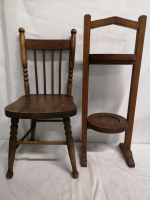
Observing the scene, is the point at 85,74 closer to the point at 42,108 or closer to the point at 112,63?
the point at 112,63

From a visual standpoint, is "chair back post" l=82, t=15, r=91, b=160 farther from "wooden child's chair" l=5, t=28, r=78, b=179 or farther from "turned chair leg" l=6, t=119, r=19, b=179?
"turned chair leg" l=6, t=119, r=19, b=179

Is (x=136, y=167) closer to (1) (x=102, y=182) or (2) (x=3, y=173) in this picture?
(1) (x=102, y=182)

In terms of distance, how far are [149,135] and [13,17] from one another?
52.4 inches

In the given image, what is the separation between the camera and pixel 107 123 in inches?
33.7

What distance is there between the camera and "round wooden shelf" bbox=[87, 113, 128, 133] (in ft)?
2.58

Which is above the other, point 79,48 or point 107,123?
point 79,48

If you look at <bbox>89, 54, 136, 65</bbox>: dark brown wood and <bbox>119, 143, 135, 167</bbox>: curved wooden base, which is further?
<bbox>119, 143, 135, 167</bbox>: curved wooden base

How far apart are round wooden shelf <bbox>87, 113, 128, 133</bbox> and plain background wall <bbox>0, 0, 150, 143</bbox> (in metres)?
0.17

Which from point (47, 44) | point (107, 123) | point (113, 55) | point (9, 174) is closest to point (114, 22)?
point (113, 55)

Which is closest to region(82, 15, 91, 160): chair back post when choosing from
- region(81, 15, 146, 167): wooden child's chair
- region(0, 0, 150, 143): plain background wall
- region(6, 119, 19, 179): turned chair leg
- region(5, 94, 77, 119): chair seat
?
region(81, 15, 146, 167): wooden child's chair

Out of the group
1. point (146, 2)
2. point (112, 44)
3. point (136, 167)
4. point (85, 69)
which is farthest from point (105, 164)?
point (146, 2)

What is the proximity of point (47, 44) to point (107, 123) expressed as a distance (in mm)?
635

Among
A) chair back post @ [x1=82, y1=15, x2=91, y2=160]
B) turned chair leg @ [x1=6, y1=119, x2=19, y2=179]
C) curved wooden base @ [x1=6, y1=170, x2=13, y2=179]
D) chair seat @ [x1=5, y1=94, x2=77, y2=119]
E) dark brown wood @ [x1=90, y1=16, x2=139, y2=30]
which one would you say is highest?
dark brown wood @ [x1=90, y1=16, x2=139, y2=30]

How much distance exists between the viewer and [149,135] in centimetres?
114
